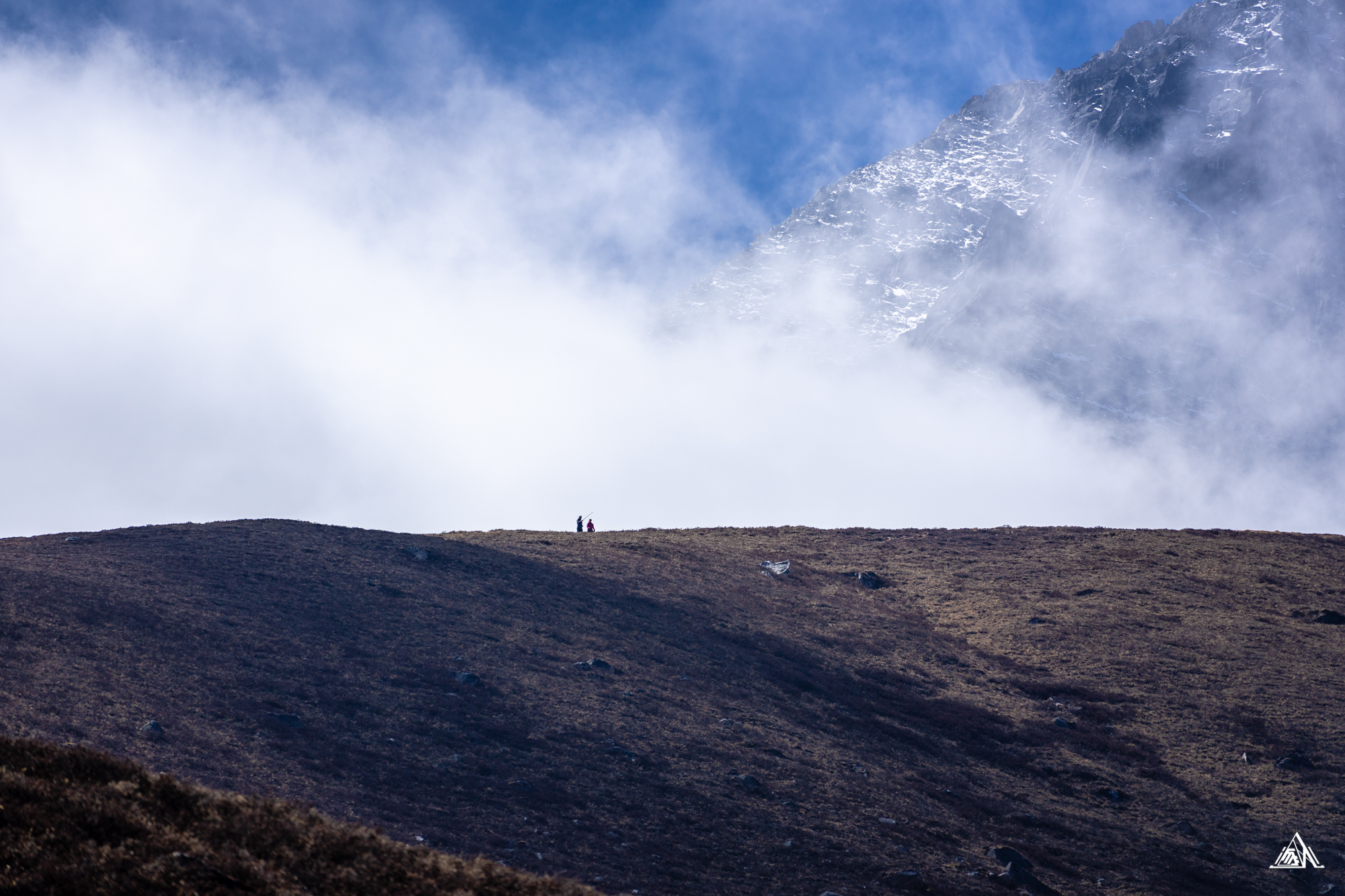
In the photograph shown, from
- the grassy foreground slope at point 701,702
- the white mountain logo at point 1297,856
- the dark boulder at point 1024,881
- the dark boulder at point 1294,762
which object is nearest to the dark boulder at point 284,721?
the grassy foreground slope at point 701,702

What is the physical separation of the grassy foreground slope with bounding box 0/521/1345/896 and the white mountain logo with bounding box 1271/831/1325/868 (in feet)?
1.32

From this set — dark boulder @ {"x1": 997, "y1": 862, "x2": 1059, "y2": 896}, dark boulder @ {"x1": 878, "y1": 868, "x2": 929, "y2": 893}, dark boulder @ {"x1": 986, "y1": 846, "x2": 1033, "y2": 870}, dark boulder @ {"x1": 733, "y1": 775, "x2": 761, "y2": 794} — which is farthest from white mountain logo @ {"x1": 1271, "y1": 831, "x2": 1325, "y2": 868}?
dark boulder @ {"x1": 733, "y1": 775, "x2": 761, "y2": 794}

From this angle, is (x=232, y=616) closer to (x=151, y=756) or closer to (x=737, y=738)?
(x=151, y=756)

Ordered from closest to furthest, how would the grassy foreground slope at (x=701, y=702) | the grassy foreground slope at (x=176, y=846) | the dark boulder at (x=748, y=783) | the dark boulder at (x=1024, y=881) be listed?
the grassy foreground slope at (x=176, y=846)
the grassy foreground slope at (x=701, y=702)
the dark boulder at (x=1024, y=881)
the dark boulder at (x=748, y=783)

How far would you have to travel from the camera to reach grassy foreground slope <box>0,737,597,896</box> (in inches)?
468

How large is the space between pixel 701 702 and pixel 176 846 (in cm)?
2194

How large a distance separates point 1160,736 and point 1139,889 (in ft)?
41.5

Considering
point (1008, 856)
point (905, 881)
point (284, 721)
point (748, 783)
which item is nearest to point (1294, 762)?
point (1008, 856)

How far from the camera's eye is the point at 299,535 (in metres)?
43.4

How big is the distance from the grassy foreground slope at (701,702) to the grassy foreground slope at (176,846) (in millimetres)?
5949

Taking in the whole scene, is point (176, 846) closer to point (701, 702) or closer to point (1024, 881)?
point (1024, 881)

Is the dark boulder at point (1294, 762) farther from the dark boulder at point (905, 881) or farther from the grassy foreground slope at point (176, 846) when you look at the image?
the grassy foreground slope at point (176, 846)

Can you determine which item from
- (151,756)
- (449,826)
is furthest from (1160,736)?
(151,756)

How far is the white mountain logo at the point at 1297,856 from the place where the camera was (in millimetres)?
27453
